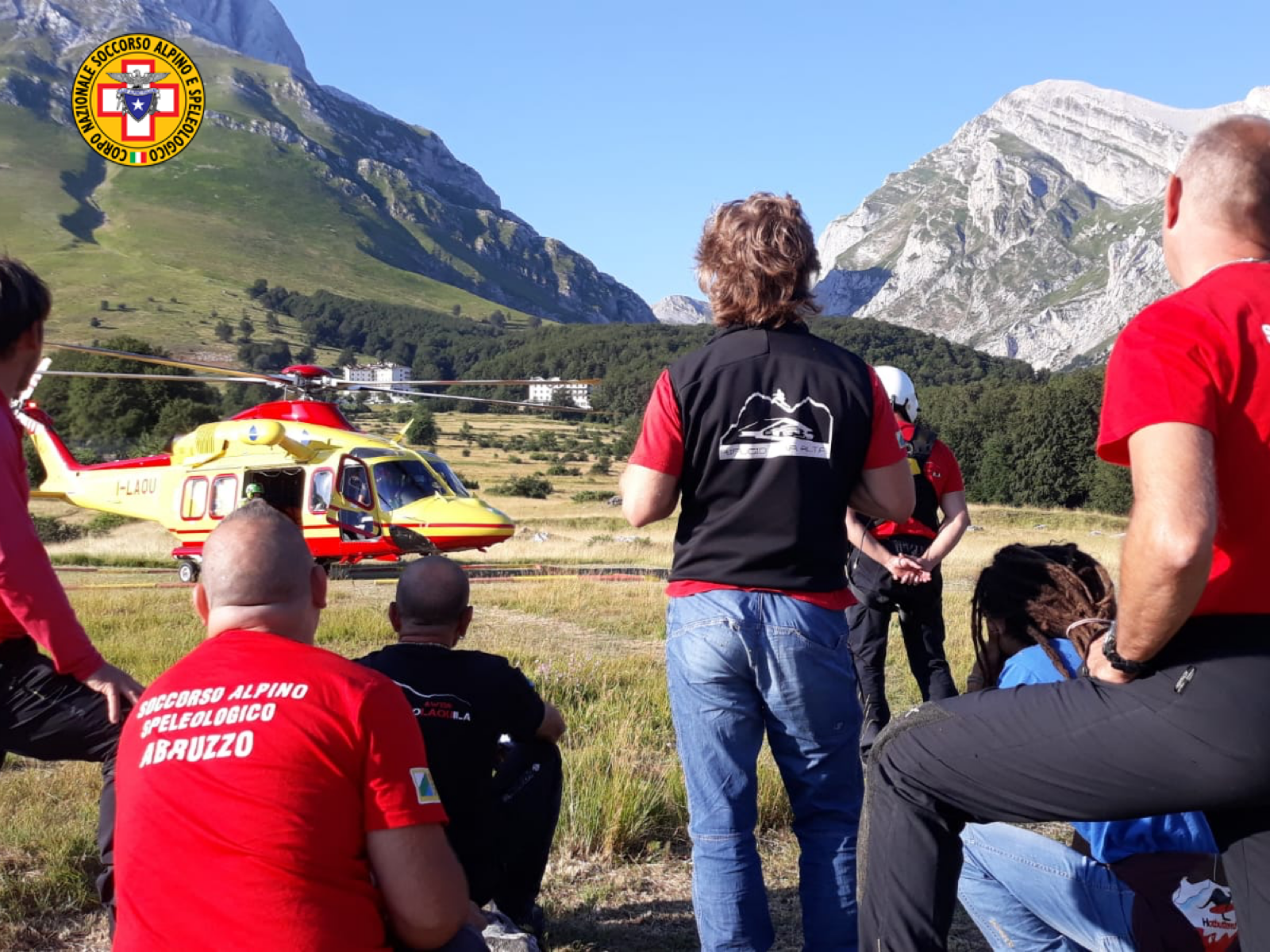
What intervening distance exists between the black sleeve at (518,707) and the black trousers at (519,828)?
0.73 feet

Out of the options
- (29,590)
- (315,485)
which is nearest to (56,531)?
(315,485)

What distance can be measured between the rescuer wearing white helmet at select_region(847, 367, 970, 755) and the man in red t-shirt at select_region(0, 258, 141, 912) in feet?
11.7

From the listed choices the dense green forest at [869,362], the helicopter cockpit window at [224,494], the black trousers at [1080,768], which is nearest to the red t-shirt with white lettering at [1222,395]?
the black trousers at [1080,768]

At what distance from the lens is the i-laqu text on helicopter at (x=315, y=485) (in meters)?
16.1

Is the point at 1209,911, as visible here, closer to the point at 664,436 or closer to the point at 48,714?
the point at 664,436

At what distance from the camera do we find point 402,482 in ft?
54.9

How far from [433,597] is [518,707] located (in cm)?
39

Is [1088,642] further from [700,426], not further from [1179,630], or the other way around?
[700,426]

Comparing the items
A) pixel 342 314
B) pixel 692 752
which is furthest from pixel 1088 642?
pixel 342 314

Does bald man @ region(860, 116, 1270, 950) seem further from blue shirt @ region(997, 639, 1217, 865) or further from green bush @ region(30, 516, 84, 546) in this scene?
green bush @ region(30, 516, 84, 546)

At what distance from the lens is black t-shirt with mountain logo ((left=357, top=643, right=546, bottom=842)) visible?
292 cm

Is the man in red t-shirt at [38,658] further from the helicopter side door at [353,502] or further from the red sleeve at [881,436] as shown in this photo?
the helicopter side door at [353,502]

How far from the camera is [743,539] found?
117 inches

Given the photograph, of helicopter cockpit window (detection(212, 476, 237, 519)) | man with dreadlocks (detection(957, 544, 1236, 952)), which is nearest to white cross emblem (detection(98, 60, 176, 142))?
helicopter cockpit window (detection(212, 476, 237, 519))
